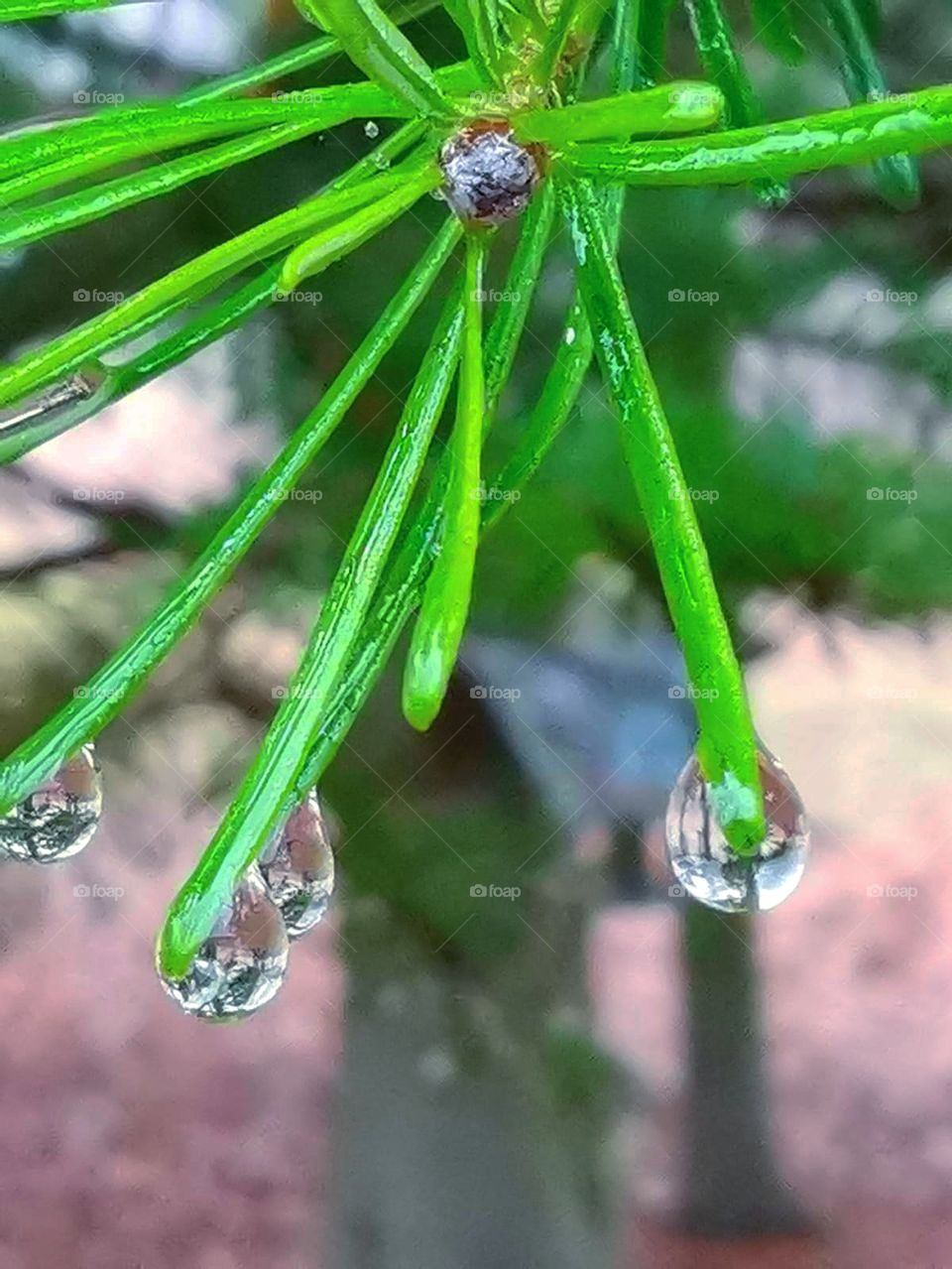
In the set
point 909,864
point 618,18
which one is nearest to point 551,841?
point 909,864

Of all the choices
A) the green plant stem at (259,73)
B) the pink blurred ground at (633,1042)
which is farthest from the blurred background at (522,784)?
the green plant stem at (259,73)

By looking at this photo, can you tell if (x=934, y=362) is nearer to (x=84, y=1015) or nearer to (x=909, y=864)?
(x=909, y=864)

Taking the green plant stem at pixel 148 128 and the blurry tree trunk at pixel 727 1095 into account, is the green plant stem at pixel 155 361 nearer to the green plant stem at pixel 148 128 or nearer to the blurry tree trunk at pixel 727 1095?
the green plant stem at pixel 148 128

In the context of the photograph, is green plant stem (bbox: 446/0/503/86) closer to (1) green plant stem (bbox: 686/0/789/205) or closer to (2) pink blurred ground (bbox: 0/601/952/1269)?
(1) green plant stem (bbox: 686/0/789/205)

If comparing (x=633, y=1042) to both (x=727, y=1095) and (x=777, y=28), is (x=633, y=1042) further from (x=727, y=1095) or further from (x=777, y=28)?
(x=777, y=28)

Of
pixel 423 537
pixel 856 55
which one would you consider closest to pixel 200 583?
pixel 423 537

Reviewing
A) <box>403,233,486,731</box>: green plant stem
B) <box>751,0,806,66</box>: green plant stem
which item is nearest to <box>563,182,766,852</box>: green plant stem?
<box>403,233,486,731</box>: green plant stem
